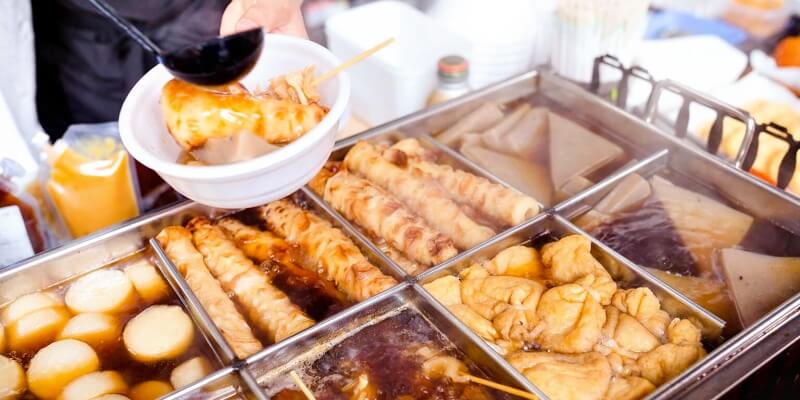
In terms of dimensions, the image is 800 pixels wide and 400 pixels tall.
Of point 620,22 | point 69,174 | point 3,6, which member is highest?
point 3,6

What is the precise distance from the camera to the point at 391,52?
3.95m

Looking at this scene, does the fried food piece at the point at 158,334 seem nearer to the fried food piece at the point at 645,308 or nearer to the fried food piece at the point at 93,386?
the fried food piece at the point at 93,386

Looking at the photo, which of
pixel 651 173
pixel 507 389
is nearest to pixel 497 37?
pixel 651 173

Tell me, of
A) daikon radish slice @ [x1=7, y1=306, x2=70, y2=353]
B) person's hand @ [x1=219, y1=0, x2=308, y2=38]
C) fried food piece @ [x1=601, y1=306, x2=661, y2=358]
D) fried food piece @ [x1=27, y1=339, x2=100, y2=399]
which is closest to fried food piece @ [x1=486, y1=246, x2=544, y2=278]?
fried food piece @ [x1=601, y1=306, x2=661, y2=358]

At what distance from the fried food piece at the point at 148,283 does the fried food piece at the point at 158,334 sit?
0.32 feet

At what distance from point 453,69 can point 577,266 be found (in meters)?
1.41

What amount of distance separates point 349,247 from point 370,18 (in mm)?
2164

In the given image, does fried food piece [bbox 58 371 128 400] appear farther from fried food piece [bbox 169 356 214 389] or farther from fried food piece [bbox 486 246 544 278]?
fried food piece [bbox 486 246 544 278]

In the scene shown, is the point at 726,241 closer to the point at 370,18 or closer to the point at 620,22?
the point at 620,22

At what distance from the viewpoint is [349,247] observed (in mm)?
2445

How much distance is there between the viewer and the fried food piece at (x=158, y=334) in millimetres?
2125

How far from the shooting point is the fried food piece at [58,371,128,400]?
6.50ft

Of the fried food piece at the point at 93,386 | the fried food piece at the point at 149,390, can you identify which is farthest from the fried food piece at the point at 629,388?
the fried food piece at the point at 93,386

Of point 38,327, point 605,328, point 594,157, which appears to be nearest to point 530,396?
point 605,328
